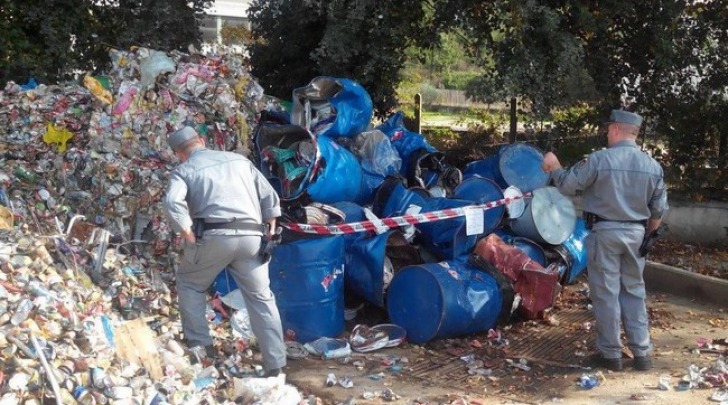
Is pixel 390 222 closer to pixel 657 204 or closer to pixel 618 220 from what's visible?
pixel 618 220

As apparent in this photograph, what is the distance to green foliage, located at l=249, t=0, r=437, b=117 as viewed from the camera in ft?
25.1

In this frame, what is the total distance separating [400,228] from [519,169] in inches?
58.9

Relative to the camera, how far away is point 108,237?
5742 mm


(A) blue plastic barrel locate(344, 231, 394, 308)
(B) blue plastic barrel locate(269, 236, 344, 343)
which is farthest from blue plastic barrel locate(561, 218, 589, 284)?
(B) blue plastic barrel locate(269, 236, 344, 343)

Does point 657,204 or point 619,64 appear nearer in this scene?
point 657,204

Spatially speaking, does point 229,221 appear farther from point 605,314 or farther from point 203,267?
point 605,314

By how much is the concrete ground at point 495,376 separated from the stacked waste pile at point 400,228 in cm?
21

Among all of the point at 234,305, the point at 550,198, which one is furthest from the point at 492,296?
the point at 234,305

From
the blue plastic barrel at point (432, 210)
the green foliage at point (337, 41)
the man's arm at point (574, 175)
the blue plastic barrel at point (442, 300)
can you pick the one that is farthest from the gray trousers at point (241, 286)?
the green foliage at point (337, 41)

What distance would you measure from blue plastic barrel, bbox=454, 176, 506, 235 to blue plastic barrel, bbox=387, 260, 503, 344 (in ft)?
2.08

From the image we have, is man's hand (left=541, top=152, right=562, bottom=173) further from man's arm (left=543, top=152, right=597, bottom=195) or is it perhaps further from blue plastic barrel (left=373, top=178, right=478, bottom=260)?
blue plastic barrel (left=373, top=178, right=478, bottom=260)

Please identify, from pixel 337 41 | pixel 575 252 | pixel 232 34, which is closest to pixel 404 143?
pixel 337 41

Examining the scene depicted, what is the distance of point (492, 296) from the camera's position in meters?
5.72

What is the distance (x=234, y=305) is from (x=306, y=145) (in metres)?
1.56
